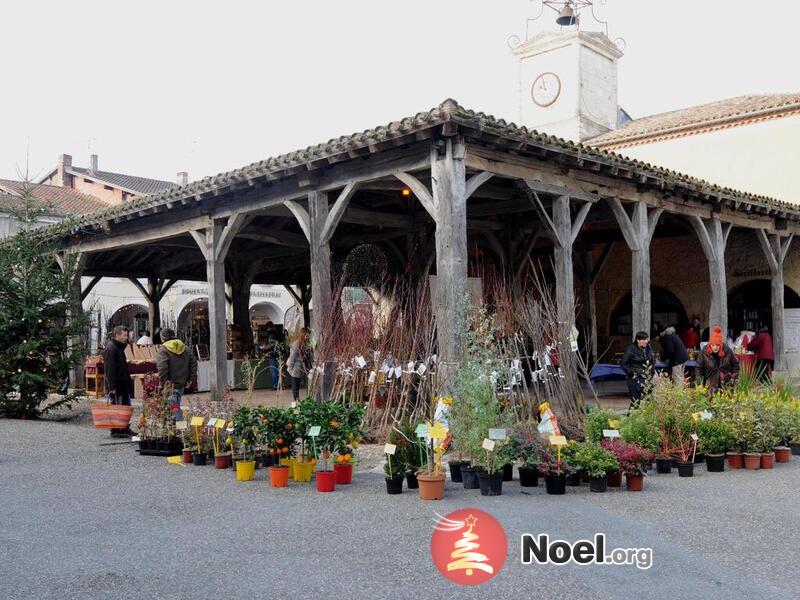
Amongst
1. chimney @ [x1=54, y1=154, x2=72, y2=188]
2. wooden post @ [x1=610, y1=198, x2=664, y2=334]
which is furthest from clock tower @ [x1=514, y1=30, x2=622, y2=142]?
chimney @ [x1=54, y1=154, x2=72, y2=188]

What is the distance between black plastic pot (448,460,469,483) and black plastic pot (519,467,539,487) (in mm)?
468

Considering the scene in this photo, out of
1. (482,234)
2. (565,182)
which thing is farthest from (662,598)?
(482,234)

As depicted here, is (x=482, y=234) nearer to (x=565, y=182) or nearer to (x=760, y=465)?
(x=565, y=182)

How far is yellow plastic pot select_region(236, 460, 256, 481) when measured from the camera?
7.06 metres

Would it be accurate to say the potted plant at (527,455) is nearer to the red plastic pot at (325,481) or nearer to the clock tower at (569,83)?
the red plastic pot at (325,481)

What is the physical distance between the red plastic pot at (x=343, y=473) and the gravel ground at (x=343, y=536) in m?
0.19

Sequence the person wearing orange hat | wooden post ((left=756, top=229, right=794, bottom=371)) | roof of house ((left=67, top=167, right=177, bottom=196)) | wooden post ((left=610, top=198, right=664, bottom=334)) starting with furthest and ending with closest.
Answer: roof of house ((left=67, top=167, right=177, bottom=196)) → wooden post ((left=756, top=229, right=794, bottom=371)) → wooden post ((left=610, top=198, right=664, bottom=334)) → the person wearing orange hat

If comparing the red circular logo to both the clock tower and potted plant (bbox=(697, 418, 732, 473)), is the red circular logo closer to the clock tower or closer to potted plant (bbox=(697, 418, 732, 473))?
potted plant (bbox=(697, 418, 732, 473))

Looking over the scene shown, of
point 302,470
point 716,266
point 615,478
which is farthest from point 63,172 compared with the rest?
point 615,478

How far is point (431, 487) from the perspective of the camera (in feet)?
20.0

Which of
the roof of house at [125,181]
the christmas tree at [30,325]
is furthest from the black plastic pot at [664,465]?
the roof of house at [125,181]

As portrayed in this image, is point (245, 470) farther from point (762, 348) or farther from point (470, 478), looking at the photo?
point (762, 348)

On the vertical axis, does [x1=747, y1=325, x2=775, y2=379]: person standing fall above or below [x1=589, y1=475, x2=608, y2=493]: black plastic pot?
above

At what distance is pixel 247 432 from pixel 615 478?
3.17 metres
